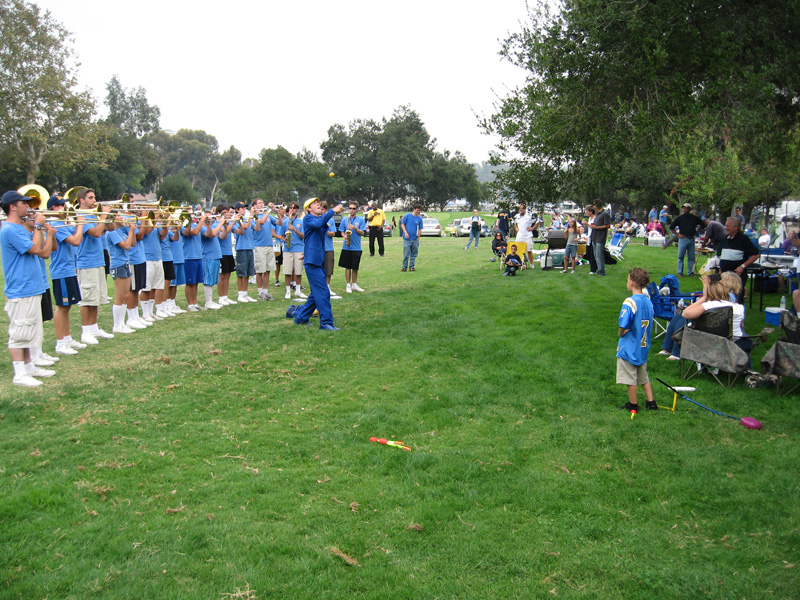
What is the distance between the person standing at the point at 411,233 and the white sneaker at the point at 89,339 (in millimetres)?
10593

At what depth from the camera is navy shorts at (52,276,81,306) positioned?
830 centimetres

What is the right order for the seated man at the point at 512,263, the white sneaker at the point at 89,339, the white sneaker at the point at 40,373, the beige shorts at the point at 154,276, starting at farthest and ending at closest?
1. the seated man at the point at 512,263
2. the beige shorts at the point at 154,276
3. the white sneaker at the point at 89,339
4. the white sneaker at the point at 40,373

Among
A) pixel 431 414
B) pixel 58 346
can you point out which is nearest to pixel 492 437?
pixel 431 414

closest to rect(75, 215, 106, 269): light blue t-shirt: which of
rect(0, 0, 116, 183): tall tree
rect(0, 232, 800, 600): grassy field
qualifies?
rect(0, 232, 800, 600): grassy field

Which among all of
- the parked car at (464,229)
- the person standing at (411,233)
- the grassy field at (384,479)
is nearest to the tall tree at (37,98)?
the parked car at (464,229)

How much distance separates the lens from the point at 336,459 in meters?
5.30

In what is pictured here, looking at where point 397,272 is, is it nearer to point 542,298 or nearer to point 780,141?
point 542,298

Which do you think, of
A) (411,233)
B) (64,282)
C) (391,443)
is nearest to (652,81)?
(391,443)

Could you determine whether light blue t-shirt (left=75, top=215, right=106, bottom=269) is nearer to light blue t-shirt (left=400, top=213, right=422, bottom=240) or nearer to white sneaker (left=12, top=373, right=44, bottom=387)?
white sneaker (left=12, top=373, right=44, bottom=387)

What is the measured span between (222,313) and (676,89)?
8.99 metres

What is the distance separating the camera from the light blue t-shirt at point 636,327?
6.32 m

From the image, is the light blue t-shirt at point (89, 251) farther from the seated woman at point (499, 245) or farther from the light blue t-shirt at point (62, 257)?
the seated woman at point (499, 245)

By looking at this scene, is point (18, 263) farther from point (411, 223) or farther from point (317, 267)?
point (411, 223)

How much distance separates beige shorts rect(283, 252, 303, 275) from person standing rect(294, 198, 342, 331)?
2.68 m
